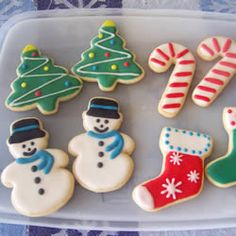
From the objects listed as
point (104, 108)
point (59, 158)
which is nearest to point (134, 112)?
point (104, 108)

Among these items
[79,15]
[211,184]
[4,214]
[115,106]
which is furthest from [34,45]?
[211,184]

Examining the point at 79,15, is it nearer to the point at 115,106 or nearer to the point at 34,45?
the point at 34,45

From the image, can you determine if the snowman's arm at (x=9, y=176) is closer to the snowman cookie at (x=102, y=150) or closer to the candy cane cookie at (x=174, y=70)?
the snowman cookie at (x=102, y=150)

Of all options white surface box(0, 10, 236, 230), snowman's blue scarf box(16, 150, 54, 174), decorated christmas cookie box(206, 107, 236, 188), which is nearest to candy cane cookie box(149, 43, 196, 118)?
white surface box(0, 10, 236, 230)

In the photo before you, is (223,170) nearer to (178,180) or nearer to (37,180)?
(178,180)

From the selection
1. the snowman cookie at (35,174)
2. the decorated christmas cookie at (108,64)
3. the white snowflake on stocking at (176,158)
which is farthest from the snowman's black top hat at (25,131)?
the white snowflake on stocking at (176,158)
